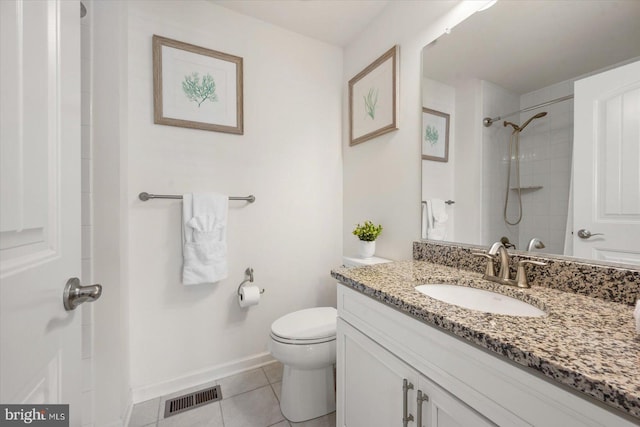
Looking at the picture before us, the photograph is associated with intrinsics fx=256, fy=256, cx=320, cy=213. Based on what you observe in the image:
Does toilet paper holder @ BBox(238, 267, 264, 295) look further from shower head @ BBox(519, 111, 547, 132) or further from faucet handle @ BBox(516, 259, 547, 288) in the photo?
shower head @ BBox(519, 111, 547, 132)

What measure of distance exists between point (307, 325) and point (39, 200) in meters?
1.18

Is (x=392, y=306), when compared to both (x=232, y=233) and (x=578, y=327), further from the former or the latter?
(x=232, y=233)

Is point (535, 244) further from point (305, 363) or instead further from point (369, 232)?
point (305, 363)

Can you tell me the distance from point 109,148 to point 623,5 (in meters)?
1.99

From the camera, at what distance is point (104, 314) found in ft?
3.91

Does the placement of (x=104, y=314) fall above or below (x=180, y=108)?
below

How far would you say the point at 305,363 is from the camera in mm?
1249

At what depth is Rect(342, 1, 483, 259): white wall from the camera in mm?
1378

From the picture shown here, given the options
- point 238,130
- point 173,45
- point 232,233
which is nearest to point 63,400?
point 232,233

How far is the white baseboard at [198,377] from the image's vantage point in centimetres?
145

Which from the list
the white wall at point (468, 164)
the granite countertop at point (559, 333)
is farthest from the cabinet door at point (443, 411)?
the white wall at point (468, 164)

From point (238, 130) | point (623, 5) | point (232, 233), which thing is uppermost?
point (623, 5)

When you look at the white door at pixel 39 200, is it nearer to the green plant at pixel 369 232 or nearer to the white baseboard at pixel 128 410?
the white baseboard at pixel 128 410

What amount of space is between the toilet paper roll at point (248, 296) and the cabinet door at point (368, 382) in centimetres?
71
